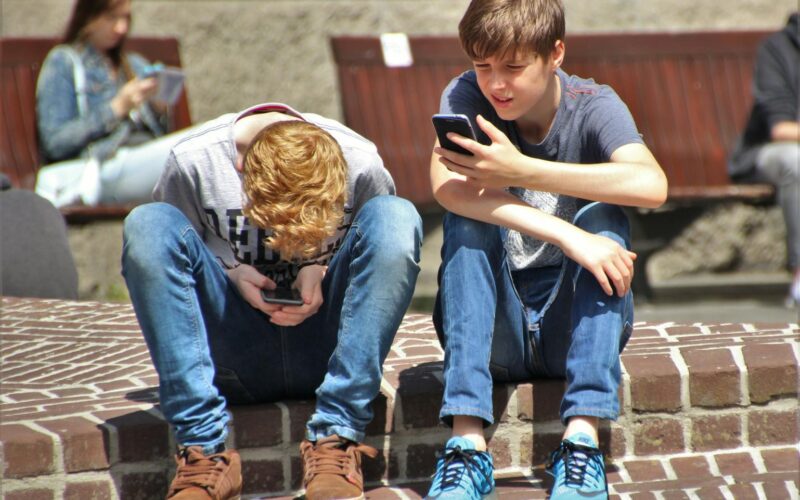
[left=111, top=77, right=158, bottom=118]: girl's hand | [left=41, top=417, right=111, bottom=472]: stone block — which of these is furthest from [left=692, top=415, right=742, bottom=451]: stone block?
[left=111, top=77, right=158, bottom=118]: girl's hand

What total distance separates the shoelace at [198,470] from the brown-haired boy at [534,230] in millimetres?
492

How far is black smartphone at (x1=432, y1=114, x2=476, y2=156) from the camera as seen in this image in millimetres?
2623

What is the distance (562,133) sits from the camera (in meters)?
2.89

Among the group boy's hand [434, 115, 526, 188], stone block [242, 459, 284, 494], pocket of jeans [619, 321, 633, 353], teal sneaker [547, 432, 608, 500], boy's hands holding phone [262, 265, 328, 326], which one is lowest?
stone block [242, 459, 284, 494]

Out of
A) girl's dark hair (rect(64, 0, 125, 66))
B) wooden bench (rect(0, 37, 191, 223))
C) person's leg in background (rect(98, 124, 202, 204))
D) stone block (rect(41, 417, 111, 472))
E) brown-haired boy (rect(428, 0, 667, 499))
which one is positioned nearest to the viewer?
brown-haired boy (rect(428, 0, 667, 499))

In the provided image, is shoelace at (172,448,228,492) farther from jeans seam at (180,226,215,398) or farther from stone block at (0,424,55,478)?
stone block at (0,424,55,478)

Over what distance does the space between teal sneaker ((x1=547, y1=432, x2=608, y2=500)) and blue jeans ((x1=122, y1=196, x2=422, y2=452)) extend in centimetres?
46

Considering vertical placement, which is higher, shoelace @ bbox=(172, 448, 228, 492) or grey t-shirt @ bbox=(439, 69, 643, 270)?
grey t-shirt @ bbox=(439, 69, 643, 270)

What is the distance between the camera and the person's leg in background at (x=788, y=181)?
17.8ft

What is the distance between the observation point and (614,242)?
2707 millimetres

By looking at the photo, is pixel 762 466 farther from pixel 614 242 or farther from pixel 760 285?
pixel 760 285

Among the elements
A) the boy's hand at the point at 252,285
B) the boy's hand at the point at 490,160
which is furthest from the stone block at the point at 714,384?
the boy's hand at the point at 252,285

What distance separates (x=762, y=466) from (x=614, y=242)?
78 cm

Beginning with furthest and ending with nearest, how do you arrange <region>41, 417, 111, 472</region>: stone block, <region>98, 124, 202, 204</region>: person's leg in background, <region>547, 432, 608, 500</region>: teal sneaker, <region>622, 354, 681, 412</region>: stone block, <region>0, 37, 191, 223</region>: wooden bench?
<region>0, 37, 191, 223</region>: wooden bench → <region>98, 124, 202, 204</region>: person's leg in background → <region>622, 354, 681, 412</region>: stone block → <region>41, 417, 111, 472</region>: stone block → <region>547, 432, 608, 500</region>: teal sneaker
